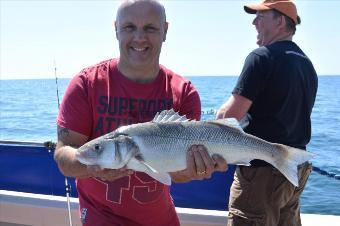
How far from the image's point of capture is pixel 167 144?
2697mm

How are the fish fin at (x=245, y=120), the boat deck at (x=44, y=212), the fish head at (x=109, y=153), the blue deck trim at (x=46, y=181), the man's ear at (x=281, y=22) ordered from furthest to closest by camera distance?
1. the blue deck trim at (x=46, y=181)
2. the boat deck at (x=44, y=212)
3. the man's ear at (x=281, y=22)
4. the fish fin at (x=245, y=120)
5. the fish head at (x=109, y=153)

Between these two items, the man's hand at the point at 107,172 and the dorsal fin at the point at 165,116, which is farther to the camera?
the dorsal fin at the point at 165,116

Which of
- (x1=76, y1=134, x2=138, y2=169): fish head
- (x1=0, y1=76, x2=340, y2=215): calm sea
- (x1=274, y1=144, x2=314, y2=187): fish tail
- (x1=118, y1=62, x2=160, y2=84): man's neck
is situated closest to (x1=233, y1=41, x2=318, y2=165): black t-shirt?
(x1=274, y1=144, x2=314, y2=187): fish tail

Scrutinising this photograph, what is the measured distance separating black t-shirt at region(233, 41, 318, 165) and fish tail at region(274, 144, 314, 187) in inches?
28.3

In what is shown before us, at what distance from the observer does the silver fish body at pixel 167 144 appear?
8.57 ft

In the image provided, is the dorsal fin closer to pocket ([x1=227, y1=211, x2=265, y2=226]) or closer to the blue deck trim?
pocket ([x1=227, y1=211, x2=265, y2=226])

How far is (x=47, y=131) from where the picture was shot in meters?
19.0

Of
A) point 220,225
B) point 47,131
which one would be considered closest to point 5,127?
point 47,131

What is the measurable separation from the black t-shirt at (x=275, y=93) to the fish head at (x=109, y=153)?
4.85 ft

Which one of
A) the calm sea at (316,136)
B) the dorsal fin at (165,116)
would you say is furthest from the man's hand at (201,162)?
the calm sea at (316,136)

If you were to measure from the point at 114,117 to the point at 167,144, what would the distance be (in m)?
0.44

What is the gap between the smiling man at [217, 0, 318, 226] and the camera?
374 centimetres

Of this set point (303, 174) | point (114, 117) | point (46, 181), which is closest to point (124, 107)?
point (114, 117)

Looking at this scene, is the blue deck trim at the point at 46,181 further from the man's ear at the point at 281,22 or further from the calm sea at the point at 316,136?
the calm sea at the point at 316,136
